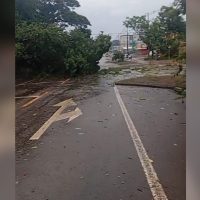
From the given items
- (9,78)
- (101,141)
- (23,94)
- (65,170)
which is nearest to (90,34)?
(23,94)

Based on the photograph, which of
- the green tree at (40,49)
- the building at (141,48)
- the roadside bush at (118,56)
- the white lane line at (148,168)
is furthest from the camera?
the building at (141,48)

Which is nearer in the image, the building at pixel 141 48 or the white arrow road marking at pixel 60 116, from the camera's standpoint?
the white arrow road marking at pixel 60 116

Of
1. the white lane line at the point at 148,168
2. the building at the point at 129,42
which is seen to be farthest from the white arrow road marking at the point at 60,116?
the building at the point at 129,42

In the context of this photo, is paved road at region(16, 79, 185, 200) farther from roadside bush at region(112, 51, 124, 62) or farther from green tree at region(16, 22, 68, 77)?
roadside bush at region(112, 51, 124, 62)

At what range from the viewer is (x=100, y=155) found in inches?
174

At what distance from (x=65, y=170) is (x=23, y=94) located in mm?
7071

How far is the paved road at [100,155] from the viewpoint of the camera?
3283 millimetres

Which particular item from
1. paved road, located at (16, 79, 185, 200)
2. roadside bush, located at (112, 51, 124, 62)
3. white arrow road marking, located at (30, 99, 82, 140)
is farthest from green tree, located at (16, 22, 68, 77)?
roadside bush, located at (112, 51, 124, 62)

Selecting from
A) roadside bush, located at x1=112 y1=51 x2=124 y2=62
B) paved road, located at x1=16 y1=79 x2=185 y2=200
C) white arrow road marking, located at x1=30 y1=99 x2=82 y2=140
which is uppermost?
roadside bush, located at x1=112 y1=51 x2=124 y2=62

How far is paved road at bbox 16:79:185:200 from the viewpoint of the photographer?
3.28 meters

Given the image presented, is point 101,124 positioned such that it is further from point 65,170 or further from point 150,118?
point 65,170

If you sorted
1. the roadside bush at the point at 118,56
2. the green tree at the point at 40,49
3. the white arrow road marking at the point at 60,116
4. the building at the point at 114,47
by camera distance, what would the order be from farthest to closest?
the roadside bush at the point at 118,56 < the building at the point at 114,47 < the green tree at the point at 40,49 < the white arrow road marking at the point at 60,116

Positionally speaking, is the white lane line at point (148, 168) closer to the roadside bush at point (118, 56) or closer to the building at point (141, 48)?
the roadside bush at point (118, 56)

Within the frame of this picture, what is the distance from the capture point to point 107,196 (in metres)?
3.13
